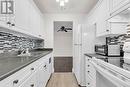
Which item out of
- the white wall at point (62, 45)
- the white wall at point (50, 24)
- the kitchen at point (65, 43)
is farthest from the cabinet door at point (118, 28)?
the white wall at point (62, 45)

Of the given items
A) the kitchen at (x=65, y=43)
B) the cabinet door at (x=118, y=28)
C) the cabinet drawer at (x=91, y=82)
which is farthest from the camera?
the cabinet door at (x=118, y=28)

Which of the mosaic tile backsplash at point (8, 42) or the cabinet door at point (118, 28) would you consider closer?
the mosaic tile backsplash at point (8, 42)

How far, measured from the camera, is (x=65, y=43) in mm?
7898

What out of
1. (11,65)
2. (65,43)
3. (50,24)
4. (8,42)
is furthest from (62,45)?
(11,65)

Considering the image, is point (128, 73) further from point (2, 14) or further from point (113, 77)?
point (2, 14)

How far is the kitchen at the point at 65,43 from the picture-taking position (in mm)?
1546

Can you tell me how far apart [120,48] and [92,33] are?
1151 millimetres

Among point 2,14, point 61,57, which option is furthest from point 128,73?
point 61,57

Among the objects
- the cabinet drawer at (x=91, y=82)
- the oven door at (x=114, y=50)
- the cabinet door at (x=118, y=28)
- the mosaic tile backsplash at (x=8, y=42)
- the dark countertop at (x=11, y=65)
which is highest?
the cabinet door at (x=118, y=28)

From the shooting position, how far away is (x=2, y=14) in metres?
1.87

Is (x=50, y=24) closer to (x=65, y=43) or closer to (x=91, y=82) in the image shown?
(x=65, y=43)

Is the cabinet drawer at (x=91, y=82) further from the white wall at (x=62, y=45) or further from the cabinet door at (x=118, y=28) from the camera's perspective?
the white wall at (x=62, y=45)

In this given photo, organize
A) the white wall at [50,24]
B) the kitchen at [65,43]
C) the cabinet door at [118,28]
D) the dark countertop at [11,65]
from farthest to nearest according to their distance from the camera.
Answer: the white wall at [50,24] < the cabinet door at [118,28] < the kitchen at [65,43] < the dark countertop at [11,65]

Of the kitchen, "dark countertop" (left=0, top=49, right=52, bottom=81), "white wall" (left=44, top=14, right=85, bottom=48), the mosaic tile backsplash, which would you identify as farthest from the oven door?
"white wall" (left=44, top=14, right=85, bottom=48)
